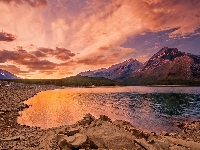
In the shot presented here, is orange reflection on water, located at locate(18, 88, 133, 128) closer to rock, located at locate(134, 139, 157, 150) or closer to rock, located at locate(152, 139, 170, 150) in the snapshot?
rock, located at locate(134, 139, 157, 150)

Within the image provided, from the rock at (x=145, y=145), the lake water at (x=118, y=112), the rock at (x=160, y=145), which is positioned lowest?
the lake water at (x=118, y=112)

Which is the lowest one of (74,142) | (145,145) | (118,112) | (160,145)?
(118,112)

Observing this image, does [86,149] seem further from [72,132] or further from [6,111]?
[6,111]

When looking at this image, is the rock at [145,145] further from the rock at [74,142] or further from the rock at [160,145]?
the rock at [74,142]

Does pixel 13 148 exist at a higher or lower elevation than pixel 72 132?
lower

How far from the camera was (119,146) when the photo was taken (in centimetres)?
1368

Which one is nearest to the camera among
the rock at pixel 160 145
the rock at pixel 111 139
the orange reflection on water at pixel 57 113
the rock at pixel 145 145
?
the rock at pixel 145 145

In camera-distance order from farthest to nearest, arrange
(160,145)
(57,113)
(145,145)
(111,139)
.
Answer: (57,113) → (160,145) → (111,139) → (145,145)

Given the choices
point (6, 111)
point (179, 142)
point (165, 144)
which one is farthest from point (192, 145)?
point (6, 111)

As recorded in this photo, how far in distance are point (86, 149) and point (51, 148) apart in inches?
126

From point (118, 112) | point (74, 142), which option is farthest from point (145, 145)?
point (118, 112)

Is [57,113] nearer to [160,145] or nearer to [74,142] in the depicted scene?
[74,142]

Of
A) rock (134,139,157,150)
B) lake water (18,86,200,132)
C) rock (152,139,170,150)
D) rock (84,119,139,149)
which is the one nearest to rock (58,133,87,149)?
rock (84,119,139,149)

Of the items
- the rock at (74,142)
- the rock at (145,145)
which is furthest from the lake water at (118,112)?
the rock at (74,142)
